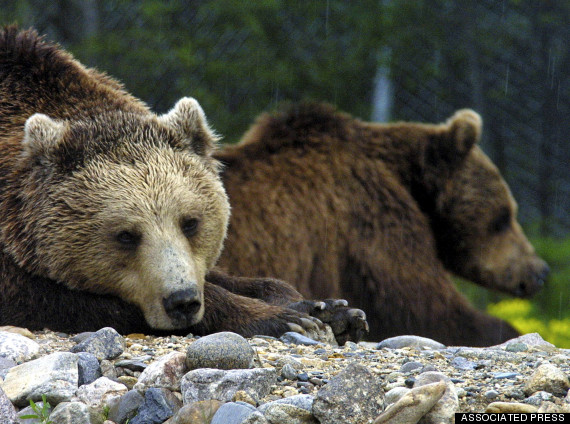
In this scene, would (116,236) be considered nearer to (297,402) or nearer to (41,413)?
(41,413)

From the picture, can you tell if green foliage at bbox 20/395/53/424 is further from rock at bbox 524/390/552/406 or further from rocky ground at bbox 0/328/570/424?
rock at bbox 524/390/552/406

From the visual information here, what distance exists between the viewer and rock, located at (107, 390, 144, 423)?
9.32ft

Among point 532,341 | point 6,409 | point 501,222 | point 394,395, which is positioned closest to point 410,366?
point 394,395

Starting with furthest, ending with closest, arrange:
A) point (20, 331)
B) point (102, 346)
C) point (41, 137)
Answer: point (41, 137)
point (20, 331)
point (102, 346)

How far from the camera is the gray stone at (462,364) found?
3221 millimetres

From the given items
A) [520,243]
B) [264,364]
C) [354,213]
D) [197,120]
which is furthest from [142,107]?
[520,243]

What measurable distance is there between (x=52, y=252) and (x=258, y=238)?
176cm

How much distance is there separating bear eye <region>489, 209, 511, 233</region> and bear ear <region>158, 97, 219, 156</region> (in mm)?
2816

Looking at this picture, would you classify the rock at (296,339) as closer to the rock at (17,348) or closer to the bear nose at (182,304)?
the bear nose at (182,304)

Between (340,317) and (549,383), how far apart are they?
62.3 inches

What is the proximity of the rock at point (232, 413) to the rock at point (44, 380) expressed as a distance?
57cm

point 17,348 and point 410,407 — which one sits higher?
point 410,407

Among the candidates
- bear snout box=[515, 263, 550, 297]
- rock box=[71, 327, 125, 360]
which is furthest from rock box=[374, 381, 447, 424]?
bear snout box=[515, 263, 550, 297]

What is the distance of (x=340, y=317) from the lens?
168 inches
